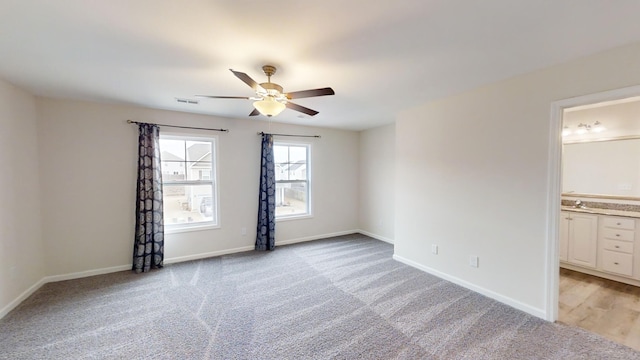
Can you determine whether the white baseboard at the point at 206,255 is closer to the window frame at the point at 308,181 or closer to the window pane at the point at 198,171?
the window frame at the point at 308,181

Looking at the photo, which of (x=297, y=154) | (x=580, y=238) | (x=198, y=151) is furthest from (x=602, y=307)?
(x=198, y=151)

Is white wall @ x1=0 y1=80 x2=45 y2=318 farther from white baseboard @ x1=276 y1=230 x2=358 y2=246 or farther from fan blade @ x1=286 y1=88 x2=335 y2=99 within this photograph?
white baseboard @ x1=276 y1=230 x2=358 y2=246

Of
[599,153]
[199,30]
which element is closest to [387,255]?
[599,153]

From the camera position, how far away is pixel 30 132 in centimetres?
308

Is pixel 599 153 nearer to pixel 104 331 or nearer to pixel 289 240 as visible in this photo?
pixel 289 240

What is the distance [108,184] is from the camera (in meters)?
3.58

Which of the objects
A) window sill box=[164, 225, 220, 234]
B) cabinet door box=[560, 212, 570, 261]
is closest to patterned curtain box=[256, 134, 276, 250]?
window sill box=[164, 225, 220, 234]

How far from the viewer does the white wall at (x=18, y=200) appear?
2617mm

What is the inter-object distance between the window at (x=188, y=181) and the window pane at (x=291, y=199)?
49.5 inches

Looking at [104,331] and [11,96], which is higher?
[11,96]

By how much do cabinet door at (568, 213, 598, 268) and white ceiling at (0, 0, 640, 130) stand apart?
259 centimetres

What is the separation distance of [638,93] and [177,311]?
14.9ft

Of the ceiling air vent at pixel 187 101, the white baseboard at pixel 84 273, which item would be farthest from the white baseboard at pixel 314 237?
the ceiling air vent at pixel 187 101

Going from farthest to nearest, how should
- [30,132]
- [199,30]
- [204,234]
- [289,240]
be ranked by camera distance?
[289,240] → [204,234] → [30,132] → [199,30]
